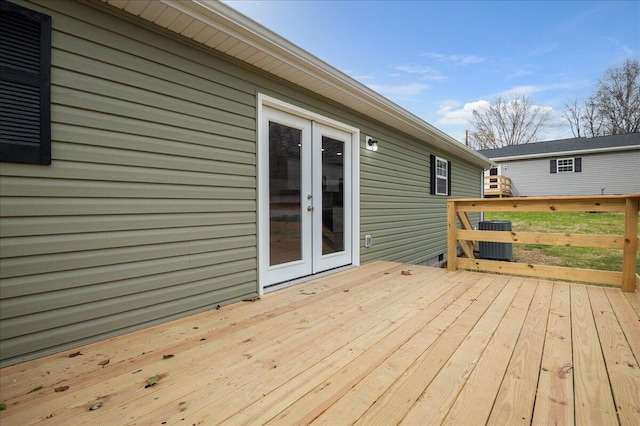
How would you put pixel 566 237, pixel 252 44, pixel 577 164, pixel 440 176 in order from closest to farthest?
pixel 252 44, pixel 566 237, pixel 440 176, pixel 577 164

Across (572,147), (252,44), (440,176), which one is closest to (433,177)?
(440,176)

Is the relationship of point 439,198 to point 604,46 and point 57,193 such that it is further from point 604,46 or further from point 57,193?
point 604,46

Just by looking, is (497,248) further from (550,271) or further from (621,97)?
(621,97)

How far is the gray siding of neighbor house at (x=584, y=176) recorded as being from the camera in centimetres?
1465

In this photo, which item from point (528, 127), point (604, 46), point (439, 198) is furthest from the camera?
point (528, 127)

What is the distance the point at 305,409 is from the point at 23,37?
247cm

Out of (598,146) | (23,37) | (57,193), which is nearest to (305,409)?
(57,193)

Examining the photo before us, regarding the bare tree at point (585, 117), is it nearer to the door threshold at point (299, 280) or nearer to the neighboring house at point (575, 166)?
the neighboring house at point (575, 166)

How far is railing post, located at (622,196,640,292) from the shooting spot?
287 centimetres

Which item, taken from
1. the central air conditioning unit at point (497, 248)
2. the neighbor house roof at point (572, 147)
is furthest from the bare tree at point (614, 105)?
the central air conditioning unit at point (497, 248)

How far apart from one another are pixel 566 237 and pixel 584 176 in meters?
16.8

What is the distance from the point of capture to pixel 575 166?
1575 cm

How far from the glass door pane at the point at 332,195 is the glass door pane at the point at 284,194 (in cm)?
48

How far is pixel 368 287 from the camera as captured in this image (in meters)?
3.24
